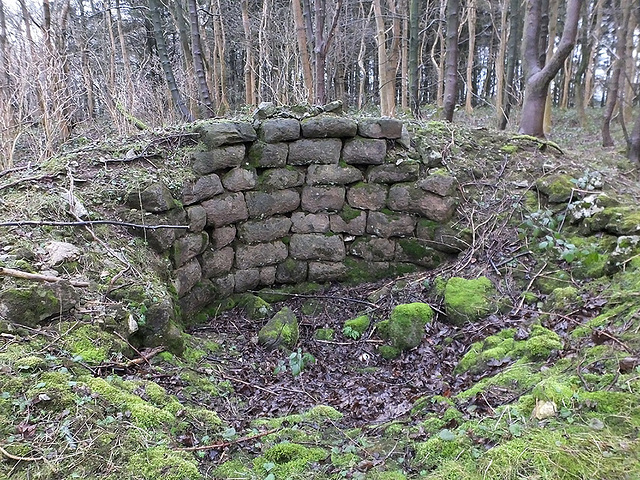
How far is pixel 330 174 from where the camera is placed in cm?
499

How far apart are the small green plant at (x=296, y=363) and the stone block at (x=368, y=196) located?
212 cm

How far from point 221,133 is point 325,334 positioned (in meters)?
2.32

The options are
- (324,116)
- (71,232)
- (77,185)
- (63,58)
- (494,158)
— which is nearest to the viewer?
(71,232)

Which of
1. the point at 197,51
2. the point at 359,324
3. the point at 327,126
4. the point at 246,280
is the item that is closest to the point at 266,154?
the point at 327,126

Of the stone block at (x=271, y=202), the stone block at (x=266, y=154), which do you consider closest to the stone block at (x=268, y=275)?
the stone block at (x=271, y=202)

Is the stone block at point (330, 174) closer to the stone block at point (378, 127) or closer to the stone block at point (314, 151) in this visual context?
the stone block at point (314, 151)

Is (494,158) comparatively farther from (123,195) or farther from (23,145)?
(23,145)

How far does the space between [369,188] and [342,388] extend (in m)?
2.56

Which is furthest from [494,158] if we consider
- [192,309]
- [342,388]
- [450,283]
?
[192,309]

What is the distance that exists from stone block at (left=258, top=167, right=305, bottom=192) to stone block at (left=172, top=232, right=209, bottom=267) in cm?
89

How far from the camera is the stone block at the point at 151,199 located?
3777 millimetres

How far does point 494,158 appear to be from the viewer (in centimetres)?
530

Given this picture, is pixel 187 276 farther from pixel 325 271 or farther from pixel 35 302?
pixel 35 302

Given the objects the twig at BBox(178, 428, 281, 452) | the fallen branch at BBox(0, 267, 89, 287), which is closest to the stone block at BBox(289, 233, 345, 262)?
the fallen branch at BBox(0, 267, 89, 287)
